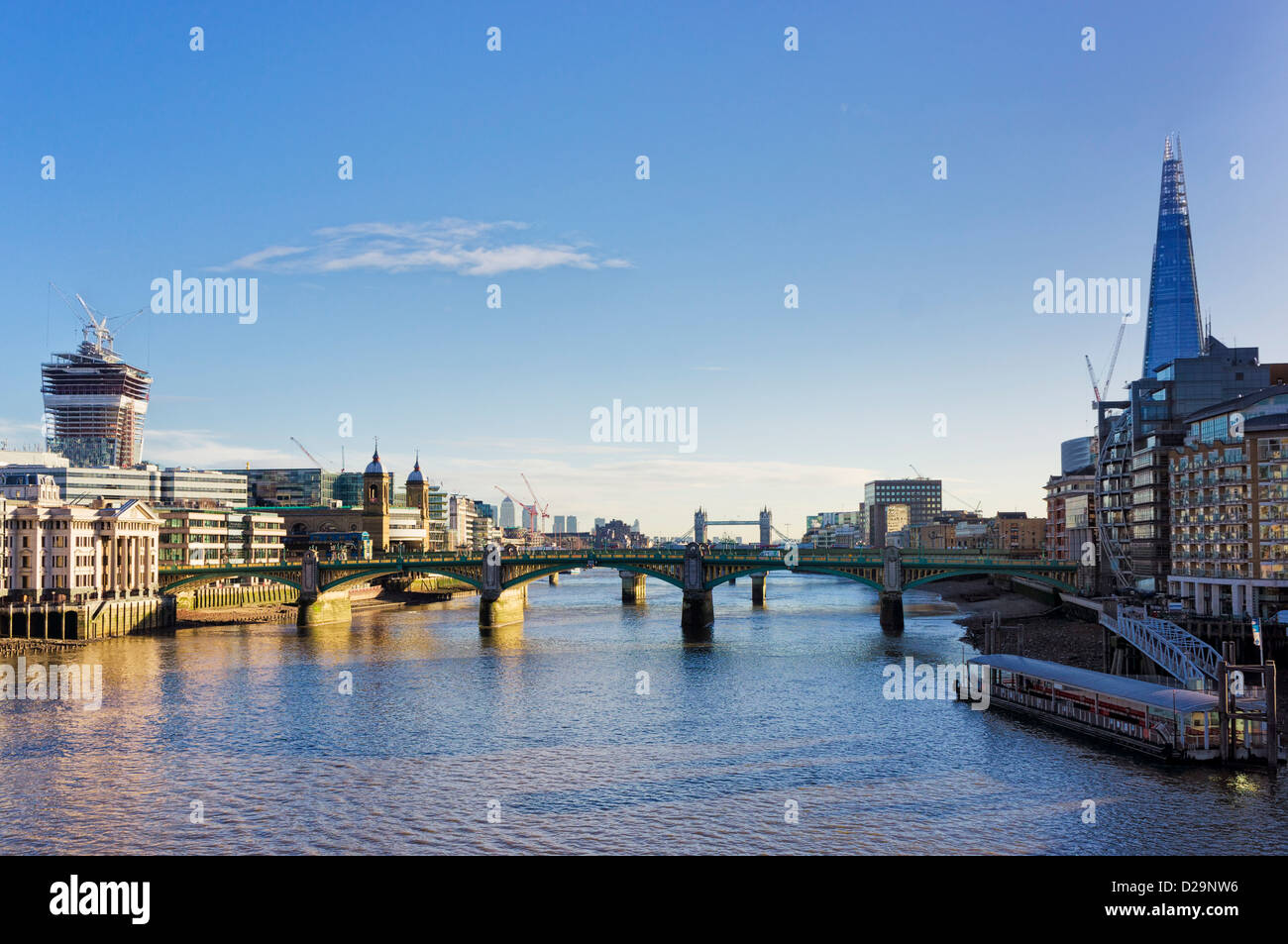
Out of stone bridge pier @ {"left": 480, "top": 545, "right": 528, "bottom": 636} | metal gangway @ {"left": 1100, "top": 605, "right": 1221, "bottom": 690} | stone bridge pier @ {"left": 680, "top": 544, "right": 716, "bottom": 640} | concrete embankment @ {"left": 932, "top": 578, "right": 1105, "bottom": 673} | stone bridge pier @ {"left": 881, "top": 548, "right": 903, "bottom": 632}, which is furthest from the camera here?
stone bridge pier @ {"left": 480, "top": 545, "right": 528, "bottom": 636}

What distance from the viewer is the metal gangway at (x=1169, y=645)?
6075 centimetres

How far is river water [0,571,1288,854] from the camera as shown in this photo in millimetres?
41375

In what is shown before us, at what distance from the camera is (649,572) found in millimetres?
136000

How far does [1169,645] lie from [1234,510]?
3292cm

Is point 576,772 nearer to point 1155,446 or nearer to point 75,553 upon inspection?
point 1155,446

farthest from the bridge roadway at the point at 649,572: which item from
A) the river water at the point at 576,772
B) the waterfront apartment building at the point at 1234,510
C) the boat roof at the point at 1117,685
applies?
the boat roof at the point at 1117,685

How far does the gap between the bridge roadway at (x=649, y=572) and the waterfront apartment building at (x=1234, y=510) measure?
21580mm

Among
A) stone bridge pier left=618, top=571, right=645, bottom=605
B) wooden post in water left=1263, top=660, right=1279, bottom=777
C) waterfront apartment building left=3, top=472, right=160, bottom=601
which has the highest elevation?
waterfront apartment building left=3, top=472, right=160, bottom=601

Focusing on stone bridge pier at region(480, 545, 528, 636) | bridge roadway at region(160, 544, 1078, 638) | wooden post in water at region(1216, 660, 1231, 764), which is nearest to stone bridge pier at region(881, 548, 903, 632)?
bridge roadway at region(160, 544, 1078, 638)

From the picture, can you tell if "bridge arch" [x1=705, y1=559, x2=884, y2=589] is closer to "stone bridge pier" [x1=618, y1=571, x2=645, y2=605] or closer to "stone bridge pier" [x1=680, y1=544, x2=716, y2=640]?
"stone bridge pier" [x1=680, y1=544, x2=716, y2=640]

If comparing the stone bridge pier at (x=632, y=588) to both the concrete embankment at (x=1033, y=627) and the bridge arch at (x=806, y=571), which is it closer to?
the bridge arch at (x=806, y=571)

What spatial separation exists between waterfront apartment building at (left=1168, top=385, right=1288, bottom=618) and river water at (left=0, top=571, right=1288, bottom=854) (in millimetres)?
29895
